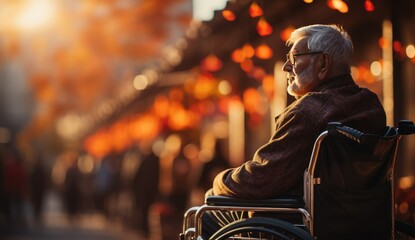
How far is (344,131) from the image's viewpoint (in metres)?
5.96

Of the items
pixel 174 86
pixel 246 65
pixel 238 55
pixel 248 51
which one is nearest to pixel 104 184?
pixel 174 86

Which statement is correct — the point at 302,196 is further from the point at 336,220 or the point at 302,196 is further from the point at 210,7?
the point at 210,7

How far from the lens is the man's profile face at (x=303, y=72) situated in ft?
21.8

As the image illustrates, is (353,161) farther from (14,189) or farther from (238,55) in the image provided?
(14,189)

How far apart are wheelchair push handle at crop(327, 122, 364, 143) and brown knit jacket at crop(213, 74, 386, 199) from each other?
1.04 feet

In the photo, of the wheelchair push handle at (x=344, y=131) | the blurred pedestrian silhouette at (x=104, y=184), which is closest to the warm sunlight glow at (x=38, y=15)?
the blurred pedestrian silhouette at (x=104, y=184)

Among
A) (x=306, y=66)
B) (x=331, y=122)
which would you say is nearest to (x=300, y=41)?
(x=306, y=66)

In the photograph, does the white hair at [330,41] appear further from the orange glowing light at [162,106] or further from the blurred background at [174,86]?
the orange glowing light at [162,106]

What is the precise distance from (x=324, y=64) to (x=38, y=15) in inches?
944

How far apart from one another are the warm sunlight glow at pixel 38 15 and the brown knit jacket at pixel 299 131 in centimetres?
2021

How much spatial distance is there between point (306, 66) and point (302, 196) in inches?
29.5

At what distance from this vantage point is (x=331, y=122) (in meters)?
6.10

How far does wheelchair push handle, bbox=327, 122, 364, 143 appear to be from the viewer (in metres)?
5.93

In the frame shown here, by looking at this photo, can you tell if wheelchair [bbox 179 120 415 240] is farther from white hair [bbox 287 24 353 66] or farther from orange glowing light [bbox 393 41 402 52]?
orange glowing light [bbox 393 41 402 52]
